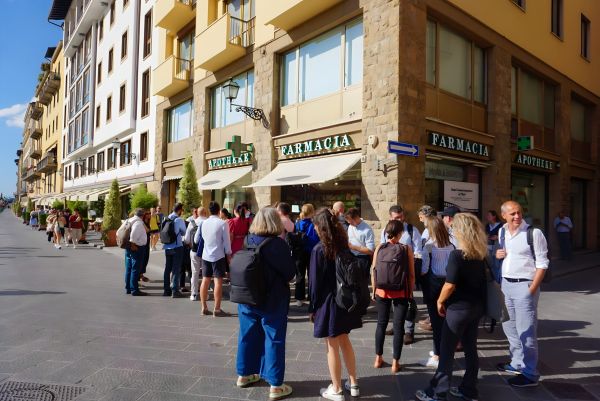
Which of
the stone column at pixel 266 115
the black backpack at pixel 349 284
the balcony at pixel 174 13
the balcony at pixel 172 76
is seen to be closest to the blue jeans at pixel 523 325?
the black backpack at pixel 349 284

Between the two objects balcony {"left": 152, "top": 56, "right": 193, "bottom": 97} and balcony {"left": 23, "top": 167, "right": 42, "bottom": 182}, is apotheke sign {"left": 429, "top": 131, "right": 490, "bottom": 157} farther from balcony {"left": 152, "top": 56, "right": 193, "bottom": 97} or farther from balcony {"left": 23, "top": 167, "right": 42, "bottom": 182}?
balcony {"left": 23, "top": 167, "right": 42, "bottom": 182}

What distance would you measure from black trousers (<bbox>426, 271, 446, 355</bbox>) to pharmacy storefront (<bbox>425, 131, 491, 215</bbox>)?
5796 mm

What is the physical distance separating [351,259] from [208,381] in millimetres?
1899

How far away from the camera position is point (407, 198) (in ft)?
30.9

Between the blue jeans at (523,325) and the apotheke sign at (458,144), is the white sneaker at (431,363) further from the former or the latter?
the apotheke sign at (458,144)

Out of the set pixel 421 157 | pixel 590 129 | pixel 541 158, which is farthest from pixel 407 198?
pixel 590 129

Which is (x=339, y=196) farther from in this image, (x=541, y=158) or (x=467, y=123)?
(x=541, y=158)

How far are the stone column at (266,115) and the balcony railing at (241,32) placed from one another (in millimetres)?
1189

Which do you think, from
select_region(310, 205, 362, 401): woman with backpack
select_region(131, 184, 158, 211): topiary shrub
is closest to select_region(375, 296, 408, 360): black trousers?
select_region(310, 205, 362, 401): woman with backpack

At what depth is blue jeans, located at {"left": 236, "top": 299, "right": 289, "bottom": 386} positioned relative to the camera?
3869 millimetres

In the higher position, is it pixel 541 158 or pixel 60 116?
pixel 60 116

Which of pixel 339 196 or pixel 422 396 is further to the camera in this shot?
pixel 339 196

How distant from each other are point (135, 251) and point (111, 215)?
34.0ft

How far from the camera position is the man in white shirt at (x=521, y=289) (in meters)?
4.21
